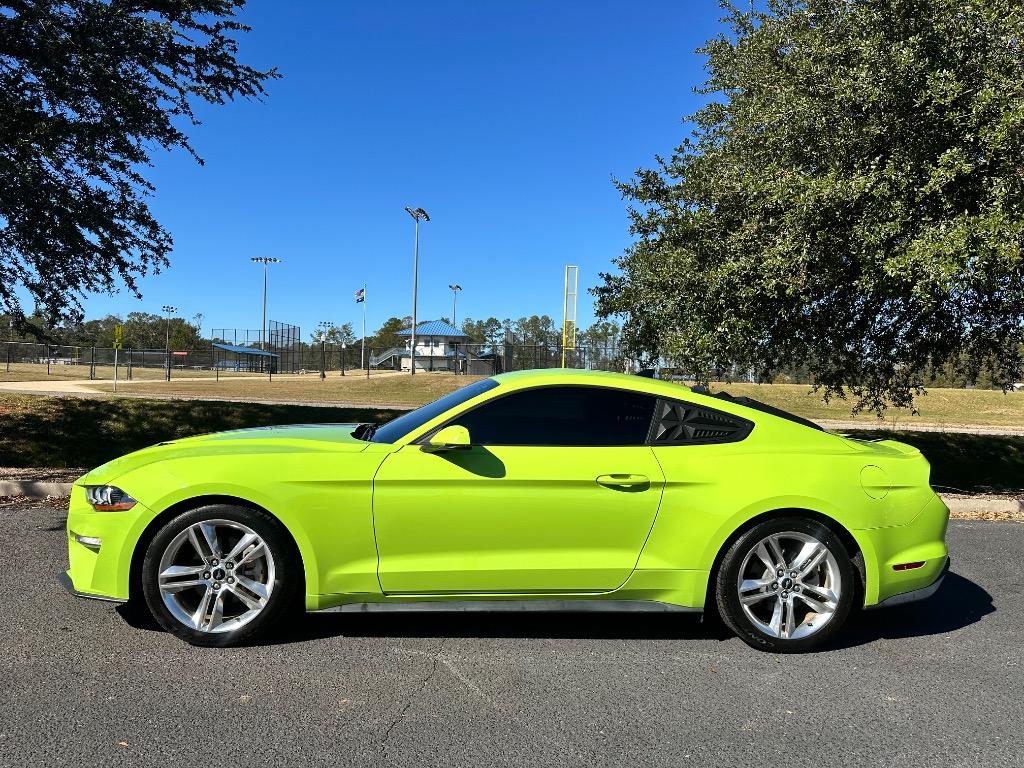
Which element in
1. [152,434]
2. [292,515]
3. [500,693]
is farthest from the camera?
[152,434]

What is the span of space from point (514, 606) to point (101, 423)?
9.89m

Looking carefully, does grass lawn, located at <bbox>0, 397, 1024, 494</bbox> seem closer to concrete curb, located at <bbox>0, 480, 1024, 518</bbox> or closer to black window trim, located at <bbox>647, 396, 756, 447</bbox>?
concrete curb, located at <bbox>0, 480, 1024, 518</bbox>

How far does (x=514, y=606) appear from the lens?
3727mm

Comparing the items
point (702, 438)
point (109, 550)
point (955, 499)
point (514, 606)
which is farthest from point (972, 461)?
point (109, 550)

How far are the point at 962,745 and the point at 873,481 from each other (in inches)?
53.6

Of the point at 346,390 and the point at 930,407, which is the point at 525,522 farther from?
the point at 930,407

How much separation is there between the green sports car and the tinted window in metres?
0.01

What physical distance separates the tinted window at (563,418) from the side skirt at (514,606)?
0.82 meters

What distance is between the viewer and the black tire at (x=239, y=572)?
358 centimetres

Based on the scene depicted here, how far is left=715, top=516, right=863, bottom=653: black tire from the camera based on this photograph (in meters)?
3.76

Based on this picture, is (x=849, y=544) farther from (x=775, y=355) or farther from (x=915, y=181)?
(x=775, y=355)

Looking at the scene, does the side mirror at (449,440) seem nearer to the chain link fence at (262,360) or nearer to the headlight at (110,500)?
the headlight at (110,500)

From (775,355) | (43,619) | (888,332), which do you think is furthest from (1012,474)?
(43,619)

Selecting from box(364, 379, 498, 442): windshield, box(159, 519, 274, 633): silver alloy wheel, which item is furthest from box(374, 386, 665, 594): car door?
box(159, 519, 274, 633): silver alloy wheel
